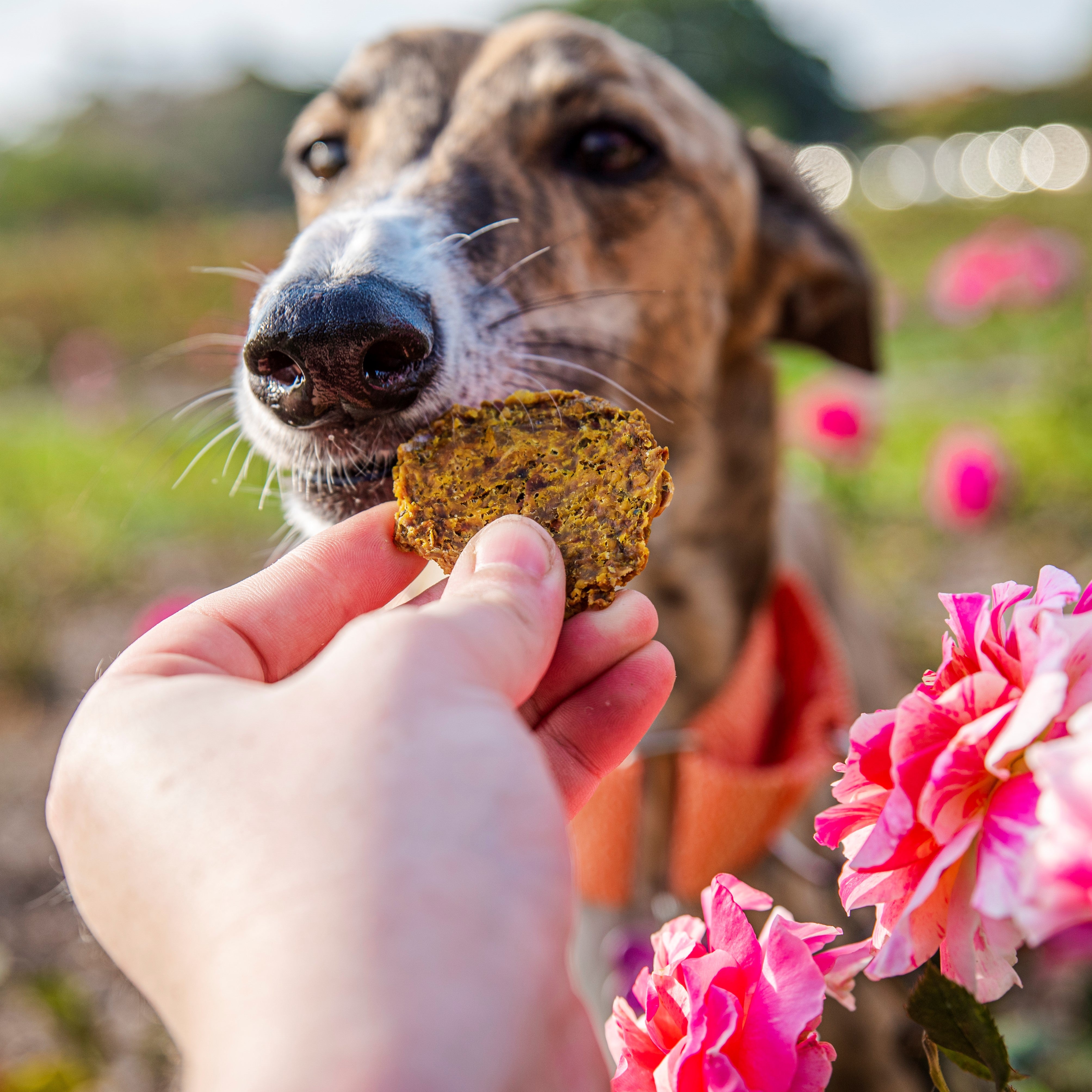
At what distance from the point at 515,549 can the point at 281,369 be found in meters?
0.54

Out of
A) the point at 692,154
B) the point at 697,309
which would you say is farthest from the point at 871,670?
the point at 692,154

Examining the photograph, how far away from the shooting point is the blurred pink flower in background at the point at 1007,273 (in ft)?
12.0

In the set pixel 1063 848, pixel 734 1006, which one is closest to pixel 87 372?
pixel 734 1006

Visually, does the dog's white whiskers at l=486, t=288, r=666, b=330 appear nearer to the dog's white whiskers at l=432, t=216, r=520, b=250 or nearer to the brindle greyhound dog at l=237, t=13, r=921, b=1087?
the brindle greyhound dog at l=237, t=13, r=921, b=1087

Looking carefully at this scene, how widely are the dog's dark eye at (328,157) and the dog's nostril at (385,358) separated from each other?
1.15 meters

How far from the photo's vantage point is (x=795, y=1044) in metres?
0.59

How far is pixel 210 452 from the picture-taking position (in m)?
4.12

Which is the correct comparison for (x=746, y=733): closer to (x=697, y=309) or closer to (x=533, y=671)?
(x=697, y=309)

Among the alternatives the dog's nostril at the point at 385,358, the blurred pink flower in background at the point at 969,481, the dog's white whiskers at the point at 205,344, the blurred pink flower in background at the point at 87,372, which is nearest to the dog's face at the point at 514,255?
the dog's nostril at the point at 385,358

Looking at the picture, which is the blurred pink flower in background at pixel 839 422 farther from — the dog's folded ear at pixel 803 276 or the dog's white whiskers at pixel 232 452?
the dog's white whiskers at pixel 232 452

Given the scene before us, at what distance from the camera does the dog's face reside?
117cm

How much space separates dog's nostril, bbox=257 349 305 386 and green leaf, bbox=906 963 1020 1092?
955mm

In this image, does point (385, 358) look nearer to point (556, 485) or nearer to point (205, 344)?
point (556, 485)

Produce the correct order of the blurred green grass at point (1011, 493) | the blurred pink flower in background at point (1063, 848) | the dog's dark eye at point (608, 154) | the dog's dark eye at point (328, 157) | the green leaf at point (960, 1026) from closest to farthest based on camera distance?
the blurred pink flower in background at point (1063, 848)
the green leaf at point (960, 1026)
the dog's dark eye at point (608, 154)
the dog's dark eye at point (328, 157)
the blurred green grass at point (1011, 493)
